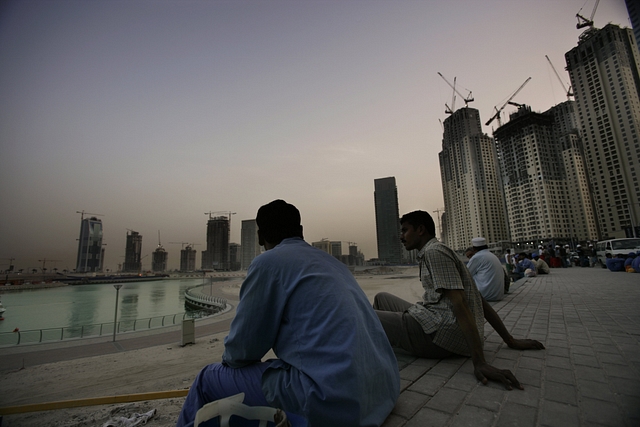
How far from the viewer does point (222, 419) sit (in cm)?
114

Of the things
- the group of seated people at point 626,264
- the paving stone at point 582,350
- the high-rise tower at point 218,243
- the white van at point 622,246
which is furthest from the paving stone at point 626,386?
the high-rise tower at point 218,243

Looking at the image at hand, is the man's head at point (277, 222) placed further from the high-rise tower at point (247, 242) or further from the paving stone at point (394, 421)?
the high-rise tower at point (247, 242)

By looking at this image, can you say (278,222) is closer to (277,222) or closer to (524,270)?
(277,222)

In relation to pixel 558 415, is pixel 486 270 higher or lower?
higher

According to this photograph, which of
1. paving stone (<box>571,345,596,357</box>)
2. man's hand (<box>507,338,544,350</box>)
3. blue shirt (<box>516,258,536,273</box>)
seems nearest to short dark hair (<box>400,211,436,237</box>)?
man's hand (<box>507,338,544,350</box>)

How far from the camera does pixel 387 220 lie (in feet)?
497

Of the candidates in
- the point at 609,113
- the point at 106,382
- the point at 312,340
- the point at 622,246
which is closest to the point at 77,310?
the point at 106,382

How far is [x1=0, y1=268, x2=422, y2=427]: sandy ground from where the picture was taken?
3.49 metres

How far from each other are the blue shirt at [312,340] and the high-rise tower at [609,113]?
5695 cm

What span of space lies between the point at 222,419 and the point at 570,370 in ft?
8.98

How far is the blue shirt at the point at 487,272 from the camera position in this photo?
562cm

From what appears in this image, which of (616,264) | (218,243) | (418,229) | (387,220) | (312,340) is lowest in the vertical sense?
(616,264)

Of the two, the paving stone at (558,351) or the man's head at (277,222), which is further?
the paving stone at (558,351)

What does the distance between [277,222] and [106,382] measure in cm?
832
